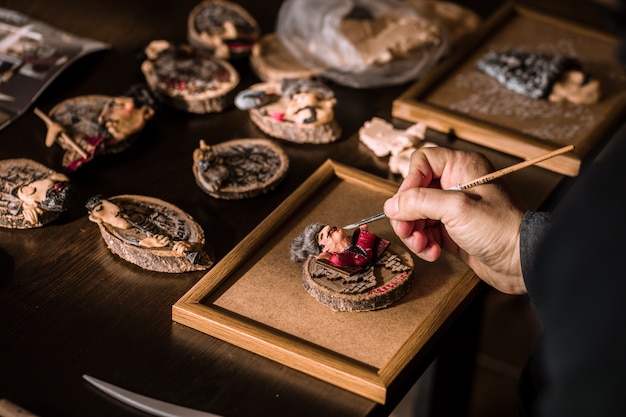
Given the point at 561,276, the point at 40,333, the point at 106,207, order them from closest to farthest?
the point at 561,276, the point at 40,333, the point at 106,207

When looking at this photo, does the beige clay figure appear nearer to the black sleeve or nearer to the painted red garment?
the painted red garment

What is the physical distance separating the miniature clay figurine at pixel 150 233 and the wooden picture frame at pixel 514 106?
0.72m

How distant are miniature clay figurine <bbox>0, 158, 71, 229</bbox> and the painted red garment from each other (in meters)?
Result: 0.57

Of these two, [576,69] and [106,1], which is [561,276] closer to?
[576,69]

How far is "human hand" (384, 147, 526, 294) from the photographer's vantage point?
1701 mm

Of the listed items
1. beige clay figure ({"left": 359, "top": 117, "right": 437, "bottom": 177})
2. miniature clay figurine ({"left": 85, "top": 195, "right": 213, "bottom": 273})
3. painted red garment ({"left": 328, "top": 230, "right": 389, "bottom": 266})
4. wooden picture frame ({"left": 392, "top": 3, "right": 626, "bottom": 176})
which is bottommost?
wooden picture frame ({"left": 392, "top": 3, "right": 626, "bottom": 176})

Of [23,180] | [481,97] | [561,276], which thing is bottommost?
[481,97]

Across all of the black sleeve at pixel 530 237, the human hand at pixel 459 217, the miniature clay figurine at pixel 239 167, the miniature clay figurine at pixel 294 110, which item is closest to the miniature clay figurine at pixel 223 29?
the miniature clay figurine at pixel 294 110

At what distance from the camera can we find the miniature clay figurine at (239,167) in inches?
77.9

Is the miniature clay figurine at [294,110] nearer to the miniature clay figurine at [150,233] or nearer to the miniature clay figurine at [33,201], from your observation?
the miniature clay figurine at [150,233]

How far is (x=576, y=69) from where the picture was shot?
242 centimetres

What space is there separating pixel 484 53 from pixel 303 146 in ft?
2.20

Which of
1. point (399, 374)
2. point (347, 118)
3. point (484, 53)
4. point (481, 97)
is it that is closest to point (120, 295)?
point (399, 374)

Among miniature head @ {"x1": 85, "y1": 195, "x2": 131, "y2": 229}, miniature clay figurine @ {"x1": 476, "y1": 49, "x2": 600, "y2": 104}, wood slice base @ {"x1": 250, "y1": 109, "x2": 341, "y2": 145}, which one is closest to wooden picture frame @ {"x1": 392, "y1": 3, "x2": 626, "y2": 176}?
miniature clay figurine @ {"x1": 476, "y1": 49, "x2": 600, "y2": 104}
